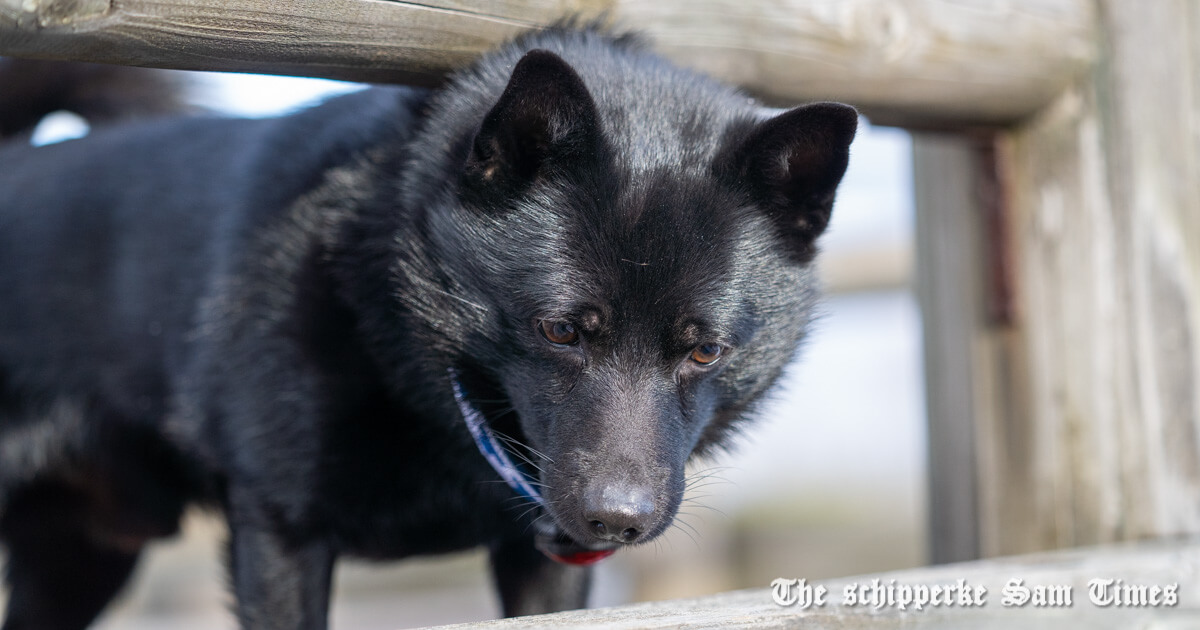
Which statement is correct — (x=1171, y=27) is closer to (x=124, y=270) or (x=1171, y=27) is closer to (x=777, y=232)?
(x=777, y=232)

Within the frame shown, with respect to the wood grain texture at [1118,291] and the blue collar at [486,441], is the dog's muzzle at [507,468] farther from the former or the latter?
the wood grain texture at [1118,291]

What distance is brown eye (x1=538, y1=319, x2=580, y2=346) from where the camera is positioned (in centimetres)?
180

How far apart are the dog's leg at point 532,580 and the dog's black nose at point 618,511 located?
2.60 ft

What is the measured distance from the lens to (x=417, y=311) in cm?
198

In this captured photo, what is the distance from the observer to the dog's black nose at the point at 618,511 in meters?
1.65

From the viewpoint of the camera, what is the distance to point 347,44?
5.90 ft

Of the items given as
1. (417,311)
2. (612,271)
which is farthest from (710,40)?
(417,311)

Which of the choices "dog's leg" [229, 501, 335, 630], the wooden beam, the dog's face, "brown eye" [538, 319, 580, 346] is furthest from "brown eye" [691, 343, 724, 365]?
"dog's leg" [229, 501, 335, 630]

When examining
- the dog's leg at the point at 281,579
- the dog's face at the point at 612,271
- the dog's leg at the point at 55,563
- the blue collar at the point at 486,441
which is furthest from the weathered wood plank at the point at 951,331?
the dog's leg at the point at 55,563

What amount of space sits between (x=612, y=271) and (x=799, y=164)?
43 centimetres

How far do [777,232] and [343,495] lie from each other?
1033mm

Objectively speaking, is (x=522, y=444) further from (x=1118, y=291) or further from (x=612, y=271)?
(x=1118, y=291)

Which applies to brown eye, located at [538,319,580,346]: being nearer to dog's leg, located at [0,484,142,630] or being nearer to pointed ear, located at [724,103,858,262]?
pointed ear, located at [724,103,858,262]

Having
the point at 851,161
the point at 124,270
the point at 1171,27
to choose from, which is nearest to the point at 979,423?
the point at 1171,27
